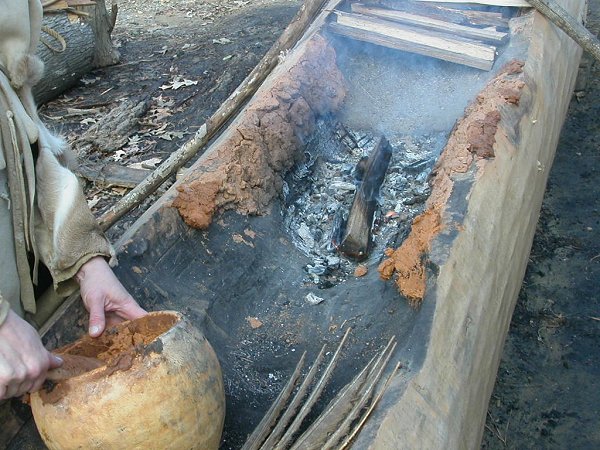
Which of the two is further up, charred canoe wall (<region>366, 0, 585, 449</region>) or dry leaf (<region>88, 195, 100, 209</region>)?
charred canoe wall (<region>366, 0, 585, 449</region>)

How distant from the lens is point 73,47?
22.1 ft

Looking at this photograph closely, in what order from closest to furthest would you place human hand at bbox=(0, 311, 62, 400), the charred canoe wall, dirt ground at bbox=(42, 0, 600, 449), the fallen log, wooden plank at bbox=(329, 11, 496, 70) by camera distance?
1. human hand at bbox=(0, 311, 62, 400)
2. the charred canoe wall
3. dirt ground at bbox=(42, 0, 600, 449)
4. wooden plank at bbox=(329, 11, 496, 70)
5. the fallen log

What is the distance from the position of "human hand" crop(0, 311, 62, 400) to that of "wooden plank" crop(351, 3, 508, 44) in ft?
10.6

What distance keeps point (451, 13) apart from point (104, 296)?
3189 millimetres

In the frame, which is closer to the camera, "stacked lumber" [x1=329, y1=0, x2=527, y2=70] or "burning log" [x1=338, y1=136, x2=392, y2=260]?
"burning log" [x1=338, y1=136, x2=392, y2=260]

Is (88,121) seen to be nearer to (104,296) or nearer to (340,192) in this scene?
(340,192)

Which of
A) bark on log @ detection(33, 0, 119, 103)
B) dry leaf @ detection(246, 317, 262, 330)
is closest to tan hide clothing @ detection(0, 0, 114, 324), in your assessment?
dry leaf @ detection(246, 317, 262, 330)

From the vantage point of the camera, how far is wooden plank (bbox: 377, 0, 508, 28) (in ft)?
14.4

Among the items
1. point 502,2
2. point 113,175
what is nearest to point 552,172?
point 502,2

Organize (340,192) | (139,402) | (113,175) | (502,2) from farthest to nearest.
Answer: (113,175), (502,2), (340,192), (139,402)

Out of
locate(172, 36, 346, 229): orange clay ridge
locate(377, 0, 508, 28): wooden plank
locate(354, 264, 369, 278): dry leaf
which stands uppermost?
locate(377, 0, 508, 28): wooden plank

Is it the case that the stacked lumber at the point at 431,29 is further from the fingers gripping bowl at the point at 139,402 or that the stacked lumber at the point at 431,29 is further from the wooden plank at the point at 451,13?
the fingers gripping bowl at the point at 139,402

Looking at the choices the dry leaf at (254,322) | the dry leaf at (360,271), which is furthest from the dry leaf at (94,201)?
the dry leaf at (360,271)

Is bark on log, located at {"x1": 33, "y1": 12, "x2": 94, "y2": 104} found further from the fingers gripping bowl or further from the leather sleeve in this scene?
the fingers gripping bowl
